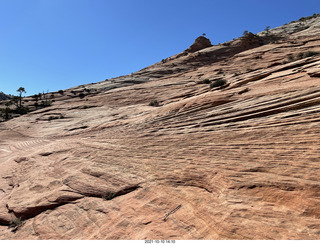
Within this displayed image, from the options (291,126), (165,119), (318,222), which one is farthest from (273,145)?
(165,119)

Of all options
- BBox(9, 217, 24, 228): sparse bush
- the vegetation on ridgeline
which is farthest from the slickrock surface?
the vegetation on ridgeline

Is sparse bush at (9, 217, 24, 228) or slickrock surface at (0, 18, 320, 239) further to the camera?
sparse bush at (9, 217, 24, 228)

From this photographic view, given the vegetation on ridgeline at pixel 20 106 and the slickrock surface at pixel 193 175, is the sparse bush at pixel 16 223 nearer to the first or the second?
the slickrock surface at pixel 193 175

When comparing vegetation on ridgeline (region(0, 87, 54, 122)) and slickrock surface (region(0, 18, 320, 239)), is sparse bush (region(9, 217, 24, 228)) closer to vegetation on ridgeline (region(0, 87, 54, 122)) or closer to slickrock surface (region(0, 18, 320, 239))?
slickrock surface (region(0, 18, 320, 239))

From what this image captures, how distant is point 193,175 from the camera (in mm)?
6699

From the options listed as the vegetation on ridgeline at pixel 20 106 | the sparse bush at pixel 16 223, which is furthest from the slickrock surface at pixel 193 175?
the vegetation on ridgeline at pixel 20 106

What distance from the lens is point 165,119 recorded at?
12078mm

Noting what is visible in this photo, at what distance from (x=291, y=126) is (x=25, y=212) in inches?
375

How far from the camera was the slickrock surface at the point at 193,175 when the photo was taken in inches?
186

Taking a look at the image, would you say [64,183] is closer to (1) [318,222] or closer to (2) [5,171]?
(2) [5,171]

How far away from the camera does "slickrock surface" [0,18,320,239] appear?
4719mm

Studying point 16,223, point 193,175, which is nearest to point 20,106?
point 16,223

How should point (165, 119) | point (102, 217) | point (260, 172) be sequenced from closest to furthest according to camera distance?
point (260, 172), point (102, 217), point (165, 119)

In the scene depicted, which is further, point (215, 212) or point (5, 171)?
point (5, 171)
